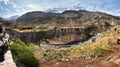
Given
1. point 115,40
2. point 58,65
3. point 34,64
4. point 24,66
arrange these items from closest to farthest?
point 24,66 → point 34,64 → point 58,65 → point 115,40

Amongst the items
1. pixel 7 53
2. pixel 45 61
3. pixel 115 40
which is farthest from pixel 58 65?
pixel 7 53

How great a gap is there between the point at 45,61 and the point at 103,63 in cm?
3178

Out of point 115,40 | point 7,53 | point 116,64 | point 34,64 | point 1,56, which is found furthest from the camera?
point 115,40

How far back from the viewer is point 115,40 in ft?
436

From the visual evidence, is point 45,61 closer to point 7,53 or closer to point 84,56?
point 84,56

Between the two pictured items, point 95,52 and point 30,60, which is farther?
point 95,52

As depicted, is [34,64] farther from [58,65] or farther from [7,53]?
[58,65]

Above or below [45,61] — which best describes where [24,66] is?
above

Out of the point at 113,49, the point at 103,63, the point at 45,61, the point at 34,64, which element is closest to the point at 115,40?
Answer: the point at 113,49

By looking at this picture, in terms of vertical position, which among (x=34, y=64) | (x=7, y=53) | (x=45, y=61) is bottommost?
(x=45, y=61)

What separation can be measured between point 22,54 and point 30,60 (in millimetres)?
1823

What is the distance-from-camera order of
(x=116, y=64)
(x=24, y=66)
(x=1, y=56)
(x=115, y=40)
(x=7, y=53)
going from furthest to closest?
(x=115, y=40), (x=116, y=64), (x=24, y=66), (x=7, y=53), (x=1, y=56)

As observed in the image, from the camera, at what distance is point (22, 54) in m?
51.2

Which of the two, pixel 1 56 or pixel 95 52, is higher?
pixel 1 56
